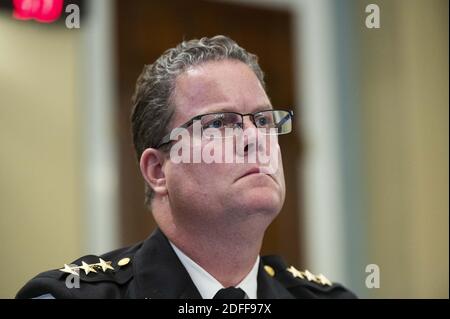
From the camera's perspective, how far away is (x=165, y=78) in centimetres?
117

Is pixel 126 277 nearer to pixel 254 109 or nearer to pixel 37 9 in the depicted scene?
pixel 254 109

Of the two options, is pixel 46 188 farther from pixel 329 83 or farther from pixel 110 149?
pixel 329 83

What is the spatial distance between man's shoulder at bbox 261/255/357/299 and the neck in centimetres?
16

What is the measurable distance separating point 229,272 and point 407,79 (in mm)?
1360

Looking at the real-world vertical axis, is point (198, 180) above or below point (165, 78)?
below

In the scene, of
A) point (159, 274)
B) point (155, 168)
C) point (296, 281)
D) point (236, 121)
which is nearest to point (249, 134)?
point (236, 121)

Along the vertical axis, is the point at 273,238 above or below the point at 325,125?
below

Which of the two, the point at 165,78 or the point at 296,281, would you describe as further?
the point at 296,281

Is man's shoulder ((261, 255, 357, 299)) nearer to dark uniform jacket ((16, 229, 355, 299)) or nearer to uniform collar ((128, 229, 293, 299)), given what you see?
dark uniform jacket ((16, 229, 355, 299))

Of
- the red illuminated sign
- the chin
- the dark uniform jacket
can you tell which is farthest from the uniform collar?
the red illuminated sign

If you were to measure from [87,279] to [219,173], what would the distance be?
0.92ft

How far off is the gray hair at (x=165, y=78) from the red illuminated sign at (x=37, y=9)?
0.79 ft

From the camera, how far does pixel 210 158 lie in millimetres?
1135

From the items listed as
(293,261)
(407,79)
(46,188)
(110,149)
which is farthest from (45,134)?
(407,79)
